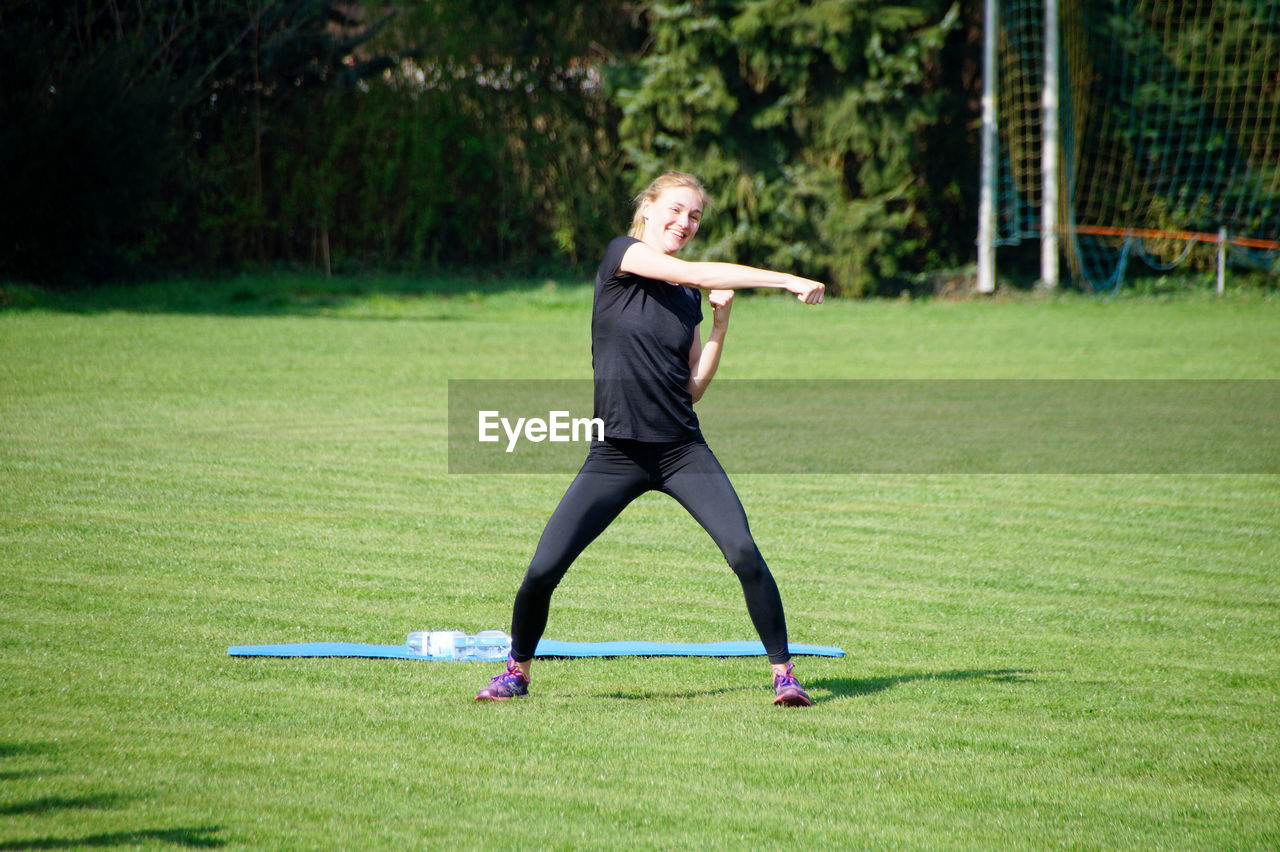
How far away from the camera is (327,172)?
2608 centimetres

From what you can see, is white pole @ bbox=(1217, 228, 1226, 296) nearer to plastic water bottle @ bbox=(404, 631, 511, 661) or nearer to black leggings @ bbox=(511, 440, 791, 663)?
plastic water bottle @ bbox=(404, 631, 511, 661)

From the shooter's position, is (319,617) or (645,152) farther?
(645,152)

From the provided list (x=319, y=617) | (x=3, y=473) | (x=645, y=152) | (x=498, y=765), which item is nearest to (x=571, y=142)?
(x=645, y=152)

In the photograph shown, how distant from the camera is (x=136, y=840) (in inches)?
139

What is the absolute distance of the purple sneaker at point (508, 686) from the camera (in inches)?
196

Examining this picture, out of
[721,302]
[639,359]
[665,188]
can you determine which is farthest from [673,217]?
[639,359]

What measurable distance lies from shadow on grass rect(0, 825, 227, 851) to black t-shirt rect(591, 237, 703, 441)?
6.40 feet

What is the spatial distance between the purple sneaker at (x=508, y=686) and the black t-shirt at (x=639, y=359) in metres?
0.99

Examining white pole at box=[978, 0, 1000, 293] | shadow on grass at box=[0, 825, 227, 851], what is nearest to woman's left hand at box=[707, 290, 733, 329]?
shadow on grass at box=[0, 825, 227, 851]

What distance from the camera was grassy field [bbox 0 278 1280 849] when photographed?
3.90 m

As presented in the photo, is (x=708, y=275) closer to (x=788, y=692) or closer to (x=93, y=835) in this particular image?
(x=788, y=692)

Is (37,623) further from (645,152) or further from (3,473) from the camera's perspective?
(645,152)

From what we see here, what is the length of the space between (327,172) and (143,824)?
23.7 meters

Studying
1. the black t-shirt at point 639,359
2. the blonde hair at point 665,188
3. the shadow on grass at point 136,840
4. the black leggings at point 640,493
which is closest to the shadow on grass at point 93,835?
the shadow on grass at point 136,840
